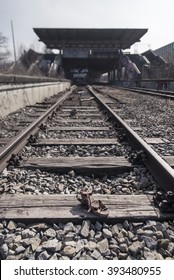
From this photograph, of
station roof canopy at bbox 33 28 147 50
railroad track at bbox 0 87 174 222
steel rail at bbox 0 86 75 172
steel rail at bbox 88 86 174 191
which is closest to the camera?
railroad track at bbox 0 87 174 222

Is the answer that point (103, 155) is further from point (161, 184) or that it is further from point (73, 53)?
point (73, 53)

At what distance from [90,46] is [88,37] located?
4.04 m

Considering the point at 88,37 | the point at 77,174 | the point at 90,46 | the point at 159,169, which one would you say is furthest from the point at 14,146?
the point at 90,46

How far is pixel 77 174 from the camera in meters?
3.86

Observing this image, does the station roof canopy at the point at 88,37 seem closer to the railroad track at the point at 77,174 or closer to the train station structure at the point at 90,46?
the train station structure at the point at 90,46

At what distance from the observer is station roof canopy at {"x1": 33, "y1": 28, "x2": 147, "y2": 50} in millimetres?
62312

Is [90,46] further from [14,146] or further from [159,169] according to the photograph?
[159,169]

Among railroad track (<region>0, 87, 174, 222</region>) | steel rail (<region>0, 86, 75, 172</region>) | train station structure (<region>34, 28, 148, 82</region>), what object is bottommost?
railroad track (<region>0, 87, 174, 222</region>)

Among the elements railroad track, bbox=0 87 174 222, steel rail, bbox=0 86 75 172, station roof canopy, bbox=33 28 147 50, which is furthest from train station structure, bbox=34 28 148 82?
railroad track, bbox=0 87 174 222

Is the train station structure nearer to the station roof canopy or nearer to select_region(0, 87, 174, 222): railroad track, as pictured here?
the station roof canopy
